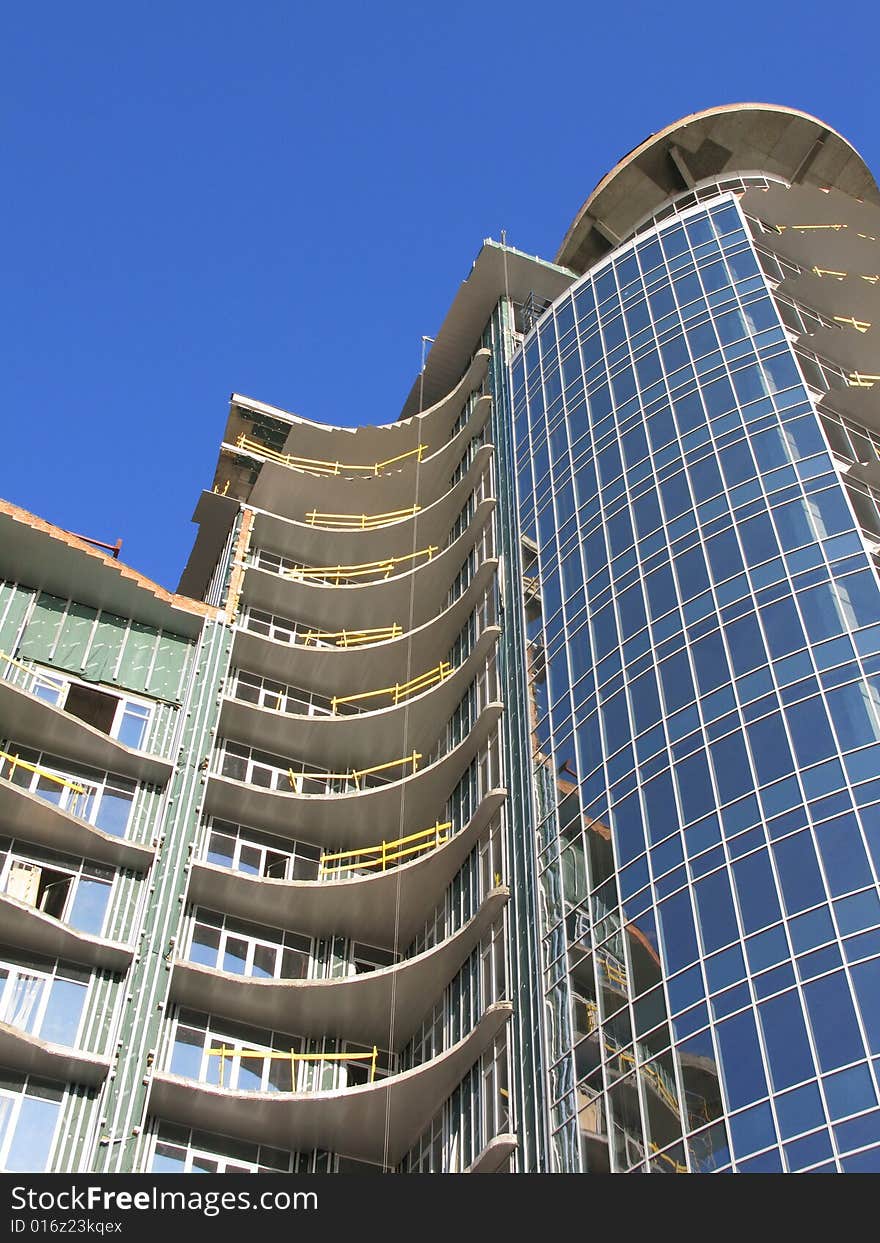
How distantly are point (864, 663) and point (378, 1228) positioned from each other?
681 inches

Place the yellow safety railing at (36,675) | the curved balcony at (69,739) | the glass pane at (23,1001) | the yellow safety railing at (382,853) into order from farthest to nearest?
1. the yellow safety railing at (382,853)
2. the yellow safety railing at (36,675)
3. the curved balcony at (69,739)
4. the glass pane at (23,1001)

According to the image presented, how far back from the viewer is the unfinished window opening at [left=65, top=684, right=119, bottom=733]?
3903 cm

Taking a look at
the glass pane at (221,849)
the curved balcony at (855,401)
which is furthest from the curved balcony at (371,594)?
the curved balcony at (855,401)

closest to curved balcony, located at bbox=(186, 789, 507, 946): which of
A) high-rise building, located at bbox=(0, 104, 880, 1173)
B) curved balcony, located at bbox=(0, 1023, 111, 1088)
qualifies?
high-rise building, located at bbox=(0, 104, 880, 1173)

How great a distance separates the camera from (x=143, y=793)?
3759 centimetres

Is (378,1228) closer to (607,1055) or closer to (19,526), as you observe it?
(607,1055)

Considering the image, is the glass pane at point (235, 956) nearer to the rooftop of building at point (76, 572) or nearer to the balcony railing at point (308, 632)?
the rooftop of building at point (76, 572)

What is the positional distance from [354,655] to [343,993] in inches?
491

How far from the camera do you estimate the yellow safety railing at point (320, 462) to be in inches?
2127

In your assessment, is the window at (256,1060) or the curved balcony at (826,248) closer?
the window at (256,1060)

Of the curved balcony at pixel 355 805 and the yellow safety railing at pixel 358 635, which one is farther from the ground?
the yellow safety railing at pixel 358 635

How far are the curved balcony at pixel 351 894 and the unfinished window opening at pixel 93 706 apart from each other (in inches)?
219

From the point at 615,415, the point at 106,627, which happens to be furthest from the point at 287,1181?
the point at 615,415

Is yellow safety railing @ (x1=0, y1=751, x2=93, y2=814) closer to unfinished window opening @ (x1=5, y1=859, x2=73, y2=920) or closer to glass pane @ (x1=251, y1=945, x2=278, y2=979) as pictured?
unfinished window opening @ (x1=5, y1=859, x2=73, y2=920)
